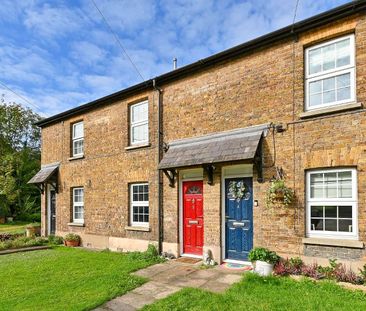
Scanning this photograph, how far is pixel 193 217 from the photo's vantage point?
10.5 metres

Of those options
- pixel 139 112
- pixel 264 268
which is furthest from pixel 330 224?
pixel 139 112

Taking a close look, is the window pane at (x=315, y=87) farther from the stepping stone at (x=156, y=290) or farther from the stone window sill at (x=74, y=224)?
the stone window sill at (x=74, y=224)

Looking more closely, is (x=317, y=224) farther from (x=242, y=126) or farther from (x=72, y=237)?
(x=72, y=237)

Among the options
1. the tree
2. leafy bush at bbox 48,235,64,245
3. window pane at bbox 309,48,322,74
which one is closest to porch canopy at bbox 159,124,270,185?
window pane at bbox 309,48,322,74

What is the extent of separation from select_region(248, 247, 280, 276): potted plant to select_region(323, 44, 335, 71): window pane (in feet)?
15.5

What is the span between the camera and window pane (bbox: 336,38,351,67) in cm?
764

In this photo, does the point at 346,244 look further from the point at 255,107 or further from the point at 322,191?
the point at 255,107

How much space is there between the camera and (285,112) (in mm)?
8430

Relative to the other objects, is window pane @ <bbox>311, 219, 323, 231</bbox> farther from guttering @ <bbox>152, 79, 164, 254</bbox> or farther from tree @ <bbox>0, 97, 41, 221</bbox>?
A: tree @ <bbox>0, 97, 41, 221</bbox>

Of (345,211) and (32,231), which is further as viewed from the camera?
(32,231)

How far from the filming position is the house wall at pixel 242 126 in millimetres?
7531

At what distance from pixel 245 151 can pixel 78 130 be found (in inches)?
384

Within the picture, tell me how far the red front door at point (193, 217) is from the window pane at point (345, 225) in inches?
160

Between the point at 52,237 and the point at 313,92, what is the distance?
43.5 ft
